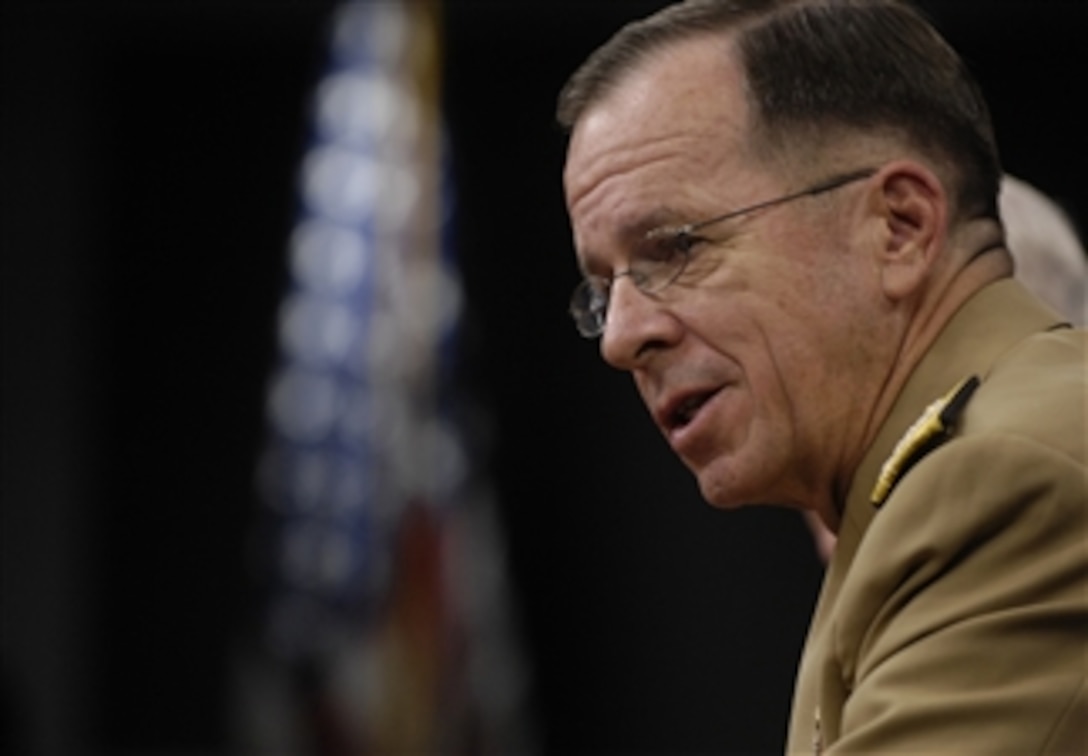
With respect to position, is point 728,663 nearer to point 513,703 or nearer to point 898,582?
point 513,703

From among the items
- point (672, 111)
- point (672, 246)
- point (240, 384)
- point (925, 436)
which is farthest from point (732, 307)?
point (240, 384)

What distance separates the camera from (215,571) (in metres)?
8.54

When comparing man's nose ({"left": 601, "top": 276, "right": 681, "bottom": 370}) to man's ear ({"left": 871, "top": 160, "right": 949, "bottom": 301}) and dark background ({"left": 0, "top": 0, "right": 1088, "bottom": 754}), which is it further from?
dark background ({"left": 0, "top": 0, "right": 1088, "bottom": 754})

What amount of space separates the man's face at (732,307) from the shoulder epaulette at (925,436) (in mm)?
171

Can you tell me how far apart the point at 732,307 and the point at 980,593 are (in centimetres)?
47

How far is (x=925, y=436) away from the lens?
1.63m

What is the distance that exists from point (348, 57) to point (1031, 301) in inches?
256

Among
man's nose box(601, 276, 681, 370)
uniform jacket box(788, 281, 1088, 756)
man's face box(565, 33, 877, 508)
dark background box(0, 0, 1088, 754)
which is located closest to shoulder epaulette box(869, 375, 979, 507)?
uniform jacket box(788, 281, 1088, 756)

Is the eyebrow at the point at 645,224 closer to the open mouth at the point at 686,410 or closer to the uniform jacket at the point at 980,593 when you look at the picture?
the open mouth at the point at 686,410

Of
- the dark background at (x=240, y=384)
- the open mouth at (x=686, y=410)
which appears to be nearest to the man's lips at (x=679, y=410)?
the open mouth at (x=686, y=410)

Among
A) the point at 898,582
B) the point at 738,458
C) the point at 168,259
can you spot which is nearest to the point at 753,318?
the point at 738,458

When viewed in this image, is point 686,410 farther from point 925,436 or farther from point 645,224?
point 925,436

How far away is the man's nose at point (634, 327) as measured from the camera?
1.90 meters

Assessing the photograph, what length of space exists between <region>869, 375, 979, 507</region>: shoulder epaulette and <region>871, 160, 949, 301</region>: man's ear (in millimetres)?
189
